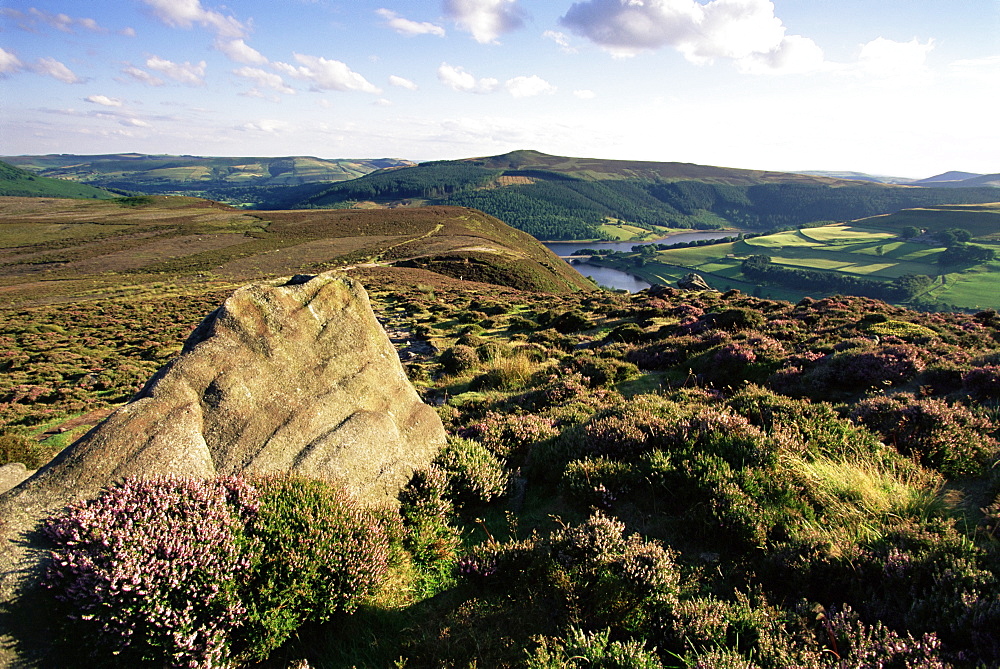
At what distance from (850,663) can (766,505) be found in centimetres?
186

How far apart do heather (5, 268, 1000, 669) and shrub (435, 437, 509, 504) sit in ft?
0.10

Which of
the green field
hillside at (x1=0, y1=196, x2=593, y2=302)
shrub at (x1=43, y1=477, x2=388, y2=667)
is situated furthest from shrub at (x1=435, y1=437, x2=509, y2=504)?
the green field

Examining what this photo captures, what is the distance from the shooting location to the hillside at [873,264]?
10969 centimetres

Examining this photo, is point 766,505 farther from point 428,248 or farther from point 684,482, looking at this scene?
point 428,248

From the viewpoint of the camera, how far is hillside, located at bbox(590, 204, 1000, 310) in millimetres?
109688

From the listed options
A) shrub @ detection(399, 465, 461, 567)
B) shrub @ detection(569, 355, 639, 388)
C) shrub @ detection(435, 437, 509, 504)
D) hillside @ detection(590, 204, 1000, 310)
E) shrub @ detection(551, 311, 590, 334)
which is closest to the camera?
shrub @ detection(399, 465, 461, 567)

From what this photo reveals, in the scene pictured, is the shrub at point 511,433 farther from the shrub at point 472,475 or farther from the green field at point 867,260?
the green field at point 867,260

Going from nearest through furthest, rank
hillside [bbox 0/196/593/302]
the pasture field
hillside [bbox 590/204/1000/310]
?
hillside [bbox 0/196/593/302], the pasture field, hillside [bbox 590/204/1000/310]

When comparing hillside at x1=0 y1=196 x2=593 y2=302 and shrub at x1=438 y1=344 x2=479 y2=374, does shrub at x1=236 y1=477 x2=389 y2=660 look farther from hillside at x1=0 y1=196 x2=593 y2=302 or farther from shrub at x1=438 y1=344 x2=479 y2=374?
hillside at x1=0 y1=196 x2=593 y2=302

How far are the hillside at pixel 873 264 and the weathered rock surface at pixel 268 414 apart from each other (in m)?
129

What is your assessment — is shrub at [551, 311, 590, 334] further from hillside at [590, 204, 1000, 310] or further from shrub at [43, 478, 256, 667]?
hillside at [590, 204, 1000, 310]

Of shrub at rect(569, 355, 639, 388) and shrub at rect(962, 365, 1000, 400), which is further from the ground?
shrub at rect(962, 365, 1000, 400)

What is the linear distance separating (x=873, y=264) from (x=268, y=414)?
180 meters

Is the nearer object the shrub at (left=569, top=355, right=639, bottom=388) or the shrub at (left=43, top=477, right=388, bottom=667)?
the shrub at (left=43, top=477, right=388, bottom=667)
